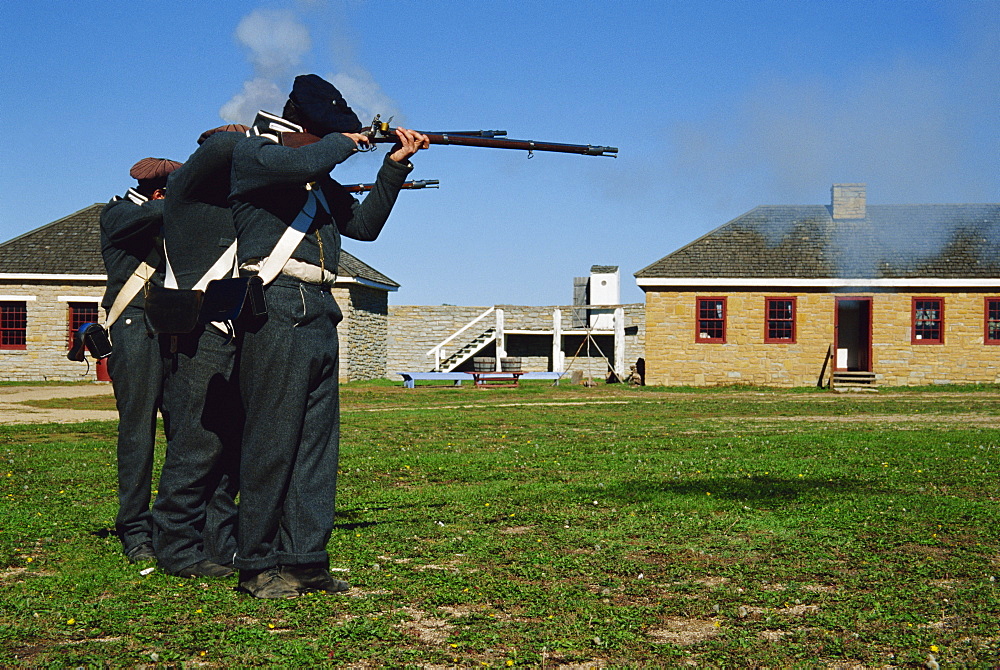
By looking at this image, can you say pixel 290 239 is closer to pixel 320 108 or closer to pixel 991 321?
pixel 320 108

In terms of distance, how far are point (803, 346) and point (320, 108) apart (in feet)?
87.1

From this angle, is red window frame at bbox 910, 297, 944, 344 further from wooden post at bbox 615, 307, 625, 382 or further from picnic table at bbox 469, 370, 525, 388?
picnic table at bbox 469, 370, 525, 388

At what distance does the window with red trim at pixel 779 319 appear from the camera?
29.8m

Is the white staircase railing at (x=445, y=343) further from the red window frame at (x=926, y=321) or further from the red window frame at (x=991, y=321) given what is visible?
the red window frame at (x=991, y=321)

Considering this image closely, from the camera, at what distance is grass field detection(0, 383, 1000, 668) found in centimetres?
413

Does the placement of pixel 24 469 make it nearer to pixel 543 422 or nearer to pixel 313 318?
pixel 313 318

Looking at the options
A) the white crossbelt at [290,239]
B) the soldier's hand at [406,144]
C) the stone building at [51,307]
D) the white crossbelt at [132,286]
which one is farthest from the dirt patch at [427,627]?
the stone building at [51,307]

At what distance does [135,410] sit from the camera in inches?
235

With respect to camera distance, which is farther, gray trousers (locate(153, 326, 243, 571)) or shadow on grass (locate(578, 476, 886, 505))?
shadow on grass (locate(578, 476, 886, 505))

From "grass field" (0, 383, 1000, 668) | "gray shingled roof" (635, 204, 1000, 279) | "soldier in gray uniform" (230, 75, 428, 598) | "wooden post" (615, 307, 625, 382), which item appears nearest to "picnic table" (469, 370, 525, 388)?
"gray shingled roof" (635, 204, 1000, 279)

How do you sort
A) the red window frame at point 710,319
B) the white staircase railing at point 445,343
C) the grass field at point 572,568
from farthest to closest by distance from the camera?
the white staircase railing at point 445,343 → the red window frame at point 710,319 → the grass field at point 572,568

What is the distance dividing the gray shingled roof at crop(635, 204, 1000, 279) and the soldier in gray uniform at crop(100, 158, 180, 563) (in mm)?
24348

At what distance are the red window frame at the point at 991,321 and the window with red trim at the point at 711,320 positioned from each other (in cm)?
761

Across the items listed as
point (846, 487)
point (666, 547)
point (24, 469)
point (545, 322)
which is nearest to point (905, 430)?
point (846, 487)
